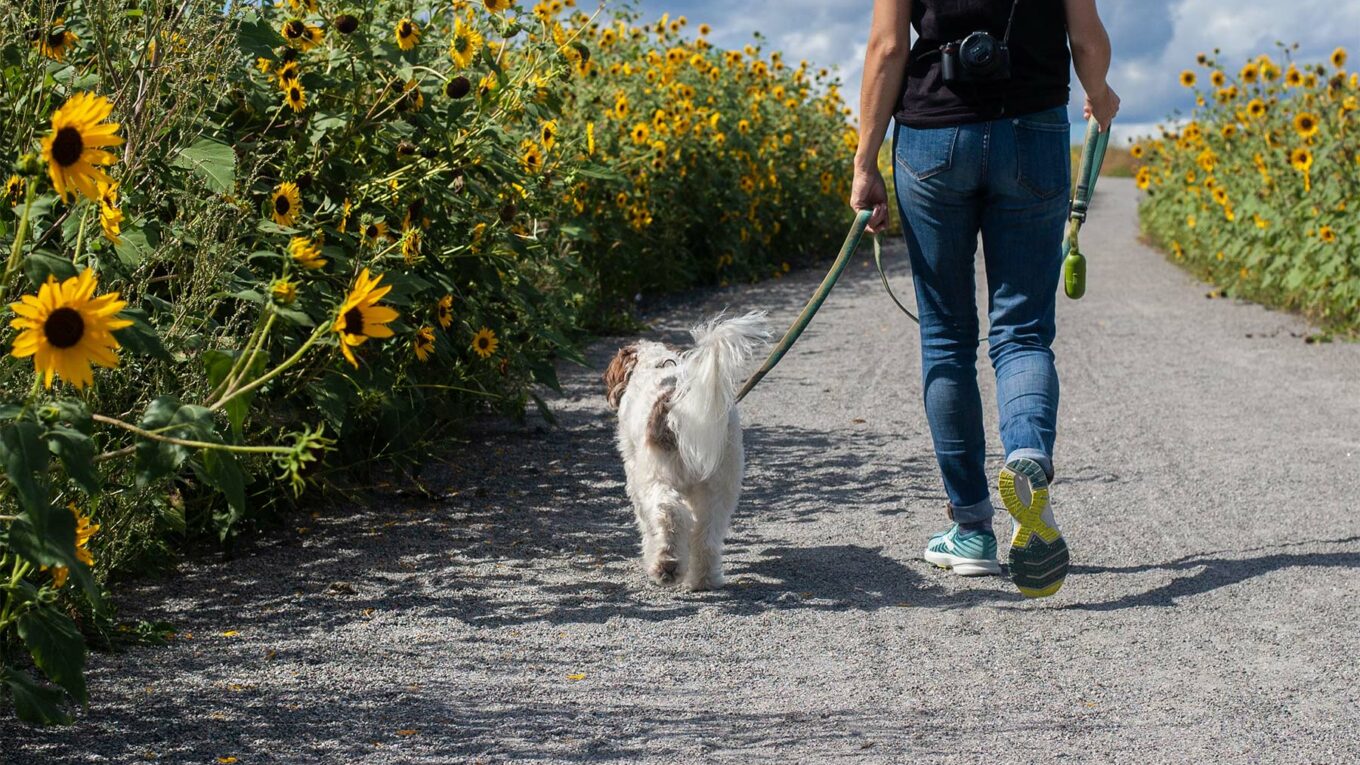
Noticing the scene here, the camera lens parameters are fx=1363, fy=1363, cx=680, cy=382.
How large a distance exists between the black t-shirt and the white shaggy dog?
84 cm

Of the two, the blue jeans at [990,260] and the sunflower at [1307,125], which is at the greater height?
the sunflower at [1307,125]

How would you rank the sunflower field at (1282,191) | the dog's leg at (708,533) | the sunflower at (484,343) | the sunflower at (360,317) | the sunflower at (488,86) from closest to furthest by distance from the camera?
the sunflower at (360,317)
the dog's leg at (708,533)
the sunflower at (488,86)
the sunflower at (484,343)
the sunflower field at (1282,191)

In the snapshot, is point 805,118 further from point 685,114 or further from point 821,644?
point 821,644

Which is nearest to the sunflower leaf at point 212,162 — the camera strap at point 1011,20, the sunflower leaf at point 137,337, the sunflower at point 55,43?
the sunflower at point 55,43

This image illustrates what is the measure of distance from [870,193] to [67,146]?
8.49ft

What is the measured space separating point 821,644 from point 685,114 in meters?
7.56

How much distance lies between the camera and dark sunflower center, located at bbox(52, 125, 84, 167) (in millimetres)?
2207

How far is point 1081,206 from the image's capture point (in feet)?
14.3

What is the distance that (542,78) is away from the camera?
502 cm

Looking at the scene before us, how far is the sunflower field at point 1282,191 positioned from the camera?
9.20 metres

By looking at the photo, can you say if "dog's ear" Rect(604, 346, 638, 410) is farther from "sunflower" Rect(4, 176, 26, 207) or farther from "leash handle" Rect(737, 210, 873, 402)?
"sunflower" Rect(4, 176, 26, 207)

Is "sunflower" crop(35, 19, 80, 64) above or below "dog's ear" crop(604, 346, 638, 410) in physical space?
above

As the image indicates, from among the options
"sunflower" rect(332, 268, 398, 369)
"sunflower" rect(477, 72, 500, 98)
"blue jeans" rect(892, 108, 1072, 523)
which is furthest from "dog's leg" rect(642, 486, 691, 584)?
"sunflower" rect(332, 268, 398, 369)

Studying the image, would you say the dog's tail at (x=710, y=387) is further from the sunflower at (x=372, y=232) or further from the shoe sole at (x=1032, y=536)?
the sunflower at (x=372, y=232)
